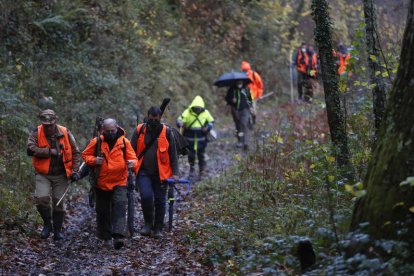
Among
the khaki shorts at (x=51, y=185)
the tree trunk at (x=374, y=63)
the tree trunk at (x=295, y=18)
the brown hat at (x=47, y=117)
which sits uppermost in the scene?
the tree trunk at (x=295, y=18)

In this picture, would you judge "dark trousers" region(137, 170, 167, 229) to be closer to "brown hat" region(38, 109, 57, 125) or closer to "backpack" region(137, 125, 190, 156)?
"backpack" region(137, 125, 190, 156)

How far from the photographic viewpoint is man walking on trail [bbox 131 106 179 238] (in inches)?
438

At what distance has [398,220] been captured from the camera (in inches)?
227

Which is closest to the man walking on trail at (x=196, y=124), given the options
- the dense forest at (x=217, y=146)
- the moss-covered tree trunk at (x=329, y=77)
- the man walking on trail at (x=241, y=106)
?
the dense forest at (x=217, y=146)

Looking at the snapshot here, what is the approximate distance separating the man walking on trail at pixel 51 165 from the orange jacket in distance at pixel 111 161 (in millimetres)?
536

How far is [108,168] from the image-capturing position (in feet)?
34.0

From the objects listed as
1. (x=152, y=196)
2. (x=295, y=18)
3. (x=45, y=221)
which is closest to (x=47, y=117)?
(x=45, y=221)

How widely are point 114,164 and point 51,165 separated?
1.17 metres

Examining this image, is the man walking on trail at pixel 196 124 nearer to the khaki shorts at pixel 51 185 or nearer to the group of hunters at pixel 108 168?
the group of hunters at pixel 108 168

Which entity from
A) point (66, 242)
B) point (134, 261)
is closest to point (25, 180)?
point (66, 242)

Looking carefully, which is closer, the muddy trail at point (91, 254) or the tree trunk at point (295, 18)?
the muddy trail at point (91, 254)

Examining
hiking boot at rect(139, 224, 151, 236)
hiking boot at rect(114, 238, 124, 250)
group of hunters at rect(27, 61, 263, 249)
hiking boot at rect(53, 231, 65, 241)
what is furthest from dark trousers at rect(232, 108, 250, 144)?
hiking boot at rect(114, 238, 124, 250)

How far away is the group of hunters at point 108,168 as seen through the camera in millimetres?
10406

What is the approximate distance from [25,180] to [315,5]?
268 inches
